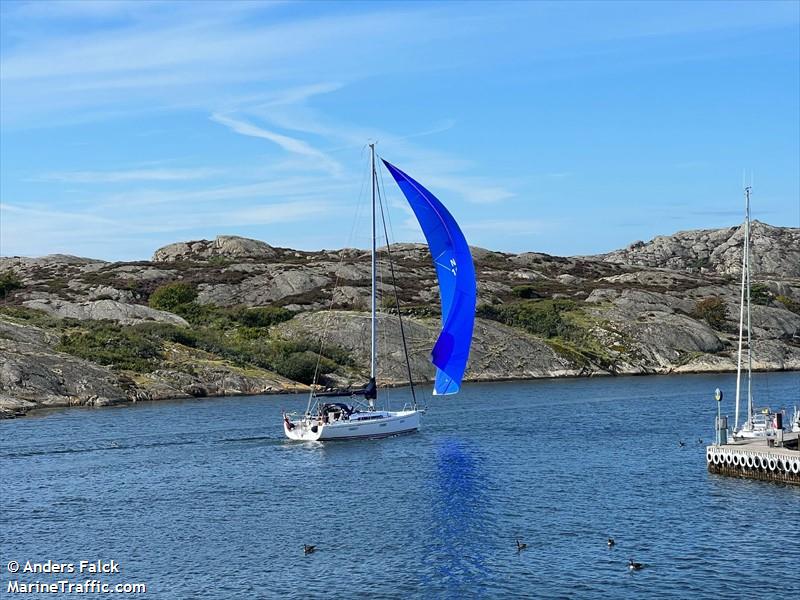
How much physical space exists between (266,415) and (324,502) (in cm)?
3857

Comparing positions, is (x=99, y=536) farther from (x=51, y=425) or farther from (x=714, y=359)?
(x=714, y=359)

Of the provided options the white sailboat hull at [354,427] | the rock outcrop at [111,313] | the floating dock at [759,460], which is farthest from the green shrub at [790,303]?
the floating dock at [759,460]

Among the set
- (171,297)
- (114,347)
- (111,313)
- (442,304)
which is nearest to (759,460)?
(442,304)

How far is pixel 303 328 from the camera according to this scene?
136 metres

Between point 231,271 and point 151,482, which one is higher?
point 231,271

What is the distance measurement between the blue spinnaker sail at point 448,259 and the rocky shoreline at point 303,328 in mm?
42116

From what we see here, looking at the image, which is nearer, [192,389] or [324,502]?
[324,502]

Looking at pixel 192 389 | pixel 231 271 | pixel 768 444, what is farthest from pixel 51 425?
pixel 231 271

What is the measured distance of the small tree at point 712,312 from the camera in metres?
160

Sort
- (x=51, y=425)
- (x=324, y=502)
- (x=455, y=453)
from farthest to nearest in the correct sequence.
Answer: (x=51, y=425) → (x=455, y=453) → (x=324, y=502)

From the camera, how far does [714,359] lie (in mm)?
143625

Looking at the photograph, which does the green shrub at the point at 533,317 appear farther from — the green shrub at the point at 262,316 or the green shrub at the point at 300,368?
→ the green shrub at the point at 300,368

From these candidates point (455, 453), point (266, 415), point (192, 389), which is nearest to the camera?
point (455, 453)

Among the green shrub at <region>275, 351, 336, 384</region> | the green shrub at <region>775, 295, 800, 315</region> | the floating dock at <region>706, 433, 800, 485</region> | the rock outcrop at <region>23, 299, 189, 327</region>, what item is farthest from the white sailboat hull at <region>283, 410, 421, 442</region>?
the green shrub at <region>775, 295, 800, 315</region>
